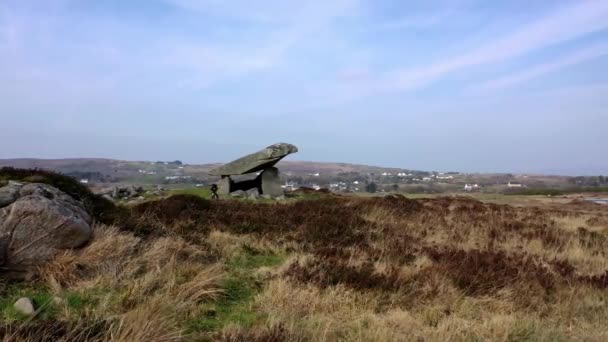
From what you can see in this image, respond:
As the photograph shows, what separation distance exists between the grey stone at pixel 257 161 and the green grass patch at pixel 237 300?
44.6ft

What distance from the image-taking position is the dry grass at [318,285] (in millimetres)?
4855

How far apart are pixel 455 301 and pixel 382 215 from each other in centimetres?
819

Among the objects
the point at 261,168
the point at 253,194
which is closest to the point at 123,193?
the point at 253,194

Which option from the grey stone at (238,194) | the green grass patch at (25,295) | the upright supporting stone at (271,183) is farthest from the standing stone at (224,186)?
the green grass patch at (25,295)

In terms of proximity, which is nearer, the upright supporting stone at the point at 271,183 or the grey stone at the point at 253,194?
the grey stone at the point at 253,194

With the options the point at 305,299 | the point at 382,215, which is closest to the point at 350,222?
the point at 382,215

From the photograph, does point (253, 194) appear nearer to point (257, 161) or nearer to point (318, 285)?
point (257, 161)

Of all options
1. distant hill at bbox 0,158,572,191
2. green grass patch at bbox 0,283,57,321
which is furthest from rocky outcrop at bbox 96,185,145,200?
distant hill at bbox 0,158,572,191

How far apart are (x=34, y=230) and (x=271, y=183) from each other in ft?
51.2

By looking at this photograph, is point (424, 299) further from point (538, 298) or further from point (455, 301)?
point (538, 298)

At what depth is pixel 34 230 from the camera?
21.1 ft

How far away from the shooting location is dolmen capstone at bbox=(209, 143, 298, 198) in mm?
21953

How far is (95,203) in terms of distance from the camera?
32.1 ft

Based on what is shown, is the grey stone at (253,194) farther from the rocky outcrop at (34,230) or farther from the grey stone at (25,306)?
the grey stone at (25,306)
